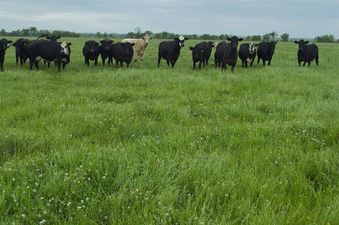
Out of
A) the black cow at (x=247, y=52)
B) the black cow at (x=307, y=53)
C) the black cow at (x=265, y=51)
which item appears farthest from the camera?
the black cow at (x=307, y=53)

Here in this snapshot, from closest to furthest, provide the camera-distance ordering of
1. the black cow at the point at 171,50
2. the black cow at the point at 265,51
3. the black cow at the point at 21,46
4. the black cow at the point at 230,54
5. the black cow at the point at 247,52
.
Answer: the black cow at the point at 21,46
the black cow at the point at 230,54
the black cow at the point at 171,50
the black cow at the point at 247,52
the black cow at the point at 265,51

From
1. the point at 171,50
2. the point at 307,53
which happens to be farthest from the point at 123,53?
the point at 307,53

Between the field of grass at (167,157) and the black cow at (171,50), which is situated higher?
the black cow at (171,50)

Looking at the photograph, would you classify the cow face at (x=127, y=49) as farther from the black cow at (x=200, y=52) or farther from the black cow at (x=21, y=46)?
the black cow at (x=21, y=46)

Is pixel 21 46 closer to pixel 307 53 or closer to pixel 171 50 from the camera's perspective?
pixel 171 50

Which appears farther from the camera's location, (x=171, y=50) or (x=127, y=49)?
(x=171, y=50)

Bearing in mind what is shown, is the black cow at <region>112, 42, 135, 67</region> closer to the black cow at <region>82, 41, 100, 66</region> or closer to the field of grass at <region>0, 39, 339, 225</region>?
the black cow at <region>82, 41, 100, 66</region>

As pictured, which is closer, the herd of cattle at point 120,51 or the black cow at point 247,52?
the herd of cattle at point 120,51

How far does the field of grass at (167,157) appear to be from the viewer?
150 inches

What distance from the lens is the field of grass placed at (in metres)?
3.81

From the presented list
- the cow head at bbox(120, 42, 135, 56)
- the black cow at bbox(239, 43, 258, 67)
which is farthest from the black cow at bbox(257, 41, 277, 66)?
the cow head at bbox(120, 42, 135, 56)

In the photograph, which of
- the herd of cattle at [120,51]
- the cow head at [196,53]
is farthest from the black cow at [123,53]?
the cow head at [196,53]

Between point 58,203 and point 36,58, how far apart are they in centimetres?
1497

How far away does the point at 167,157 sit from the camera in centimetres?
500
